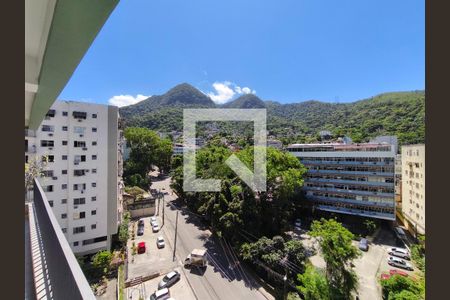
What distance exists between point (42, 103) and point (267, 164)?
387 inches

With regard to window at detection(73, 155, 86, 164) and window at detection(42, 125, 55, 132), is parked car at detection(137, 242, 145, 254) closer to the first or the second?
window at detection(73, 155, 86, 164)

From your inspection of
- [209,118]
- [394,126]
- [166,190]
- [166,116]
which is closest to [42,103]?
[209,118]

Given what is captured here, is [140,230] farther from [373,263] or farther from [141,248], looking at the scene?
[373,263]

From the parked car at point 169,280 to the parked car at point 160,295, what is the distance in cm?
35

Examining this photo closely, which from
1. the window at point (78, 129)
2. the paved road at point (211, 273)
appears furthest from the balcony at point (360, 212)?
the window at point (78, 129)

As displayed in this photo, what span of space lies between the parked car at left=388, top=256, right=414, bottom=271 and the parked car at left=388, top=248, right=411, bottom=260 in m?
0.45

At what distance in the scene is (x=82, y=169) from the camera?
962cm

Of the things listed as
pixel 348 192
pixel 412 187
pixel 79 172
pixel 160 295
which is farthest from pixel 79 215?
pixel 412 187

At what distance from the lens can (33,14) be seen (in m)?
1.04

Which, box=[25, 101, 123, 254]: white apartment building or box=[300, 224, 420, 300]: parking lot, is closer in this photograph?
box=[300, 224, 420, 300]: parking lot

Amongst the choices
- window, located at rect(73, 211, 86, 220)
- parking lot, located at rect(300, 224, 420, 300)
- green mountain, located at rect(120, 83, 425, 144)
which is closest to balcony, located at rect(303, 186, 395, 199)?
parking lot, located at rect(300, 224, 420, 300)

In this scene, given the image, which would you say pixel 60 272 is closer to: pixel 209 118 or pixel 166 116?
pixel 209 118

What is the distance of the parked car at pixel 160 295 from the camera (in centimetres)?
698

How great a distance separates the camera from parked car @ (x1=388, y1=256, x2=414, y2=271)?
945cm
